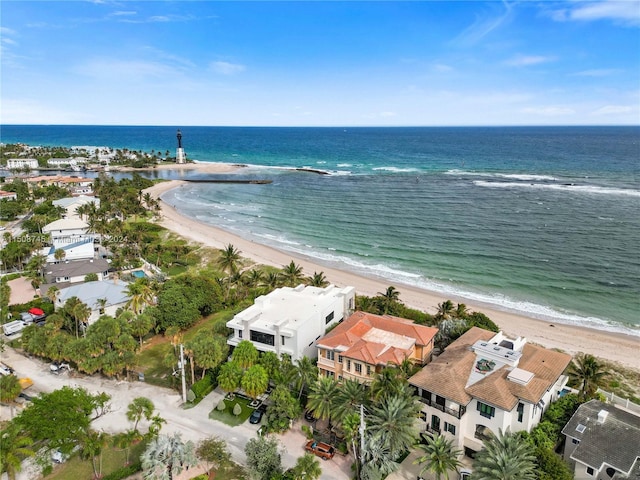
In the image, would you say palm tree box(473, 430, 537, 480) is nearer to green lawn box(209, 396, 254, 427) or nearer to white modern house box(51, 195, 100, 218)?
green lawn box(209, 396, 254, 427)

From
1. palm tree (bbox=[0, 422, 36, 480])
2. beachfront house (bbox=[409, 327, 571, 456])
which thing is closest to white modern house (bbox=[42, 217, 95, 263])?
palm tree (bbox=[0, 422, 36, 480])

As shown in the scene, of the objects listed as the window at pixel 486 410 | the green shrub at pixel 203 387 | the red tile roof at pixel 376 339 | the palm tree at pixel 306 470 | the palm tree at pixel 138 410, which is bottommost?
the green shrub at pixel 203 387

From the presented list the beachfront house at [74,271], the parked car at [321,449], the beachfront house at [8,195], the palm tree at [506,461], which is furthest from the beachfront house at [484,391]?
the beachfront house at [8,195]

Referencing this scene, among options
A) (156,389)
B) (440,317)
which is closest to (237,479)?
(156,389)

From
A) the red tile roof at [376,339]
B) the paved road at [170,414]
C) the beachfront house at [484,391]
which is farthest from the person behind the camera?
the red tile roof at [376,339]

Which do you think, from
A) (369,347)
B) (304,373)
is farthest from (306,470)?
(369,347)

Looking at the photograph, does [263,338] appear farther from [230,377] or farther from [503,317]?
[503,317]

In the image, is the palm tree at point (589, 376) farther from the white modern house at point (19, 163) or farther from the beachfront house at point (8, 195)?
the white modern house at point (19, 163)
